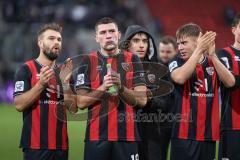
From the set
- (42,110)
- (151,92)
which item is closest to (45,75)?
(42,110)

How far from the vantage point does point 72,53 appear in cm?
1905

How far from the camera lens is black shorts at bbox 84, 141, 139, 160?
582 centimetres

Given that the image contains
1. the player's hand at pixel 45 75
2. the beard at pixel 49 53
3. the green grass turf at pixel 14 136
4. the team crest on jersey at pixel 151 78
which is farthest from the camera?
the green grass turf at pixel 14 136

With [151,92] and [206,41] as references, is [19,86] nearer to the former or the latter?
[151,92]

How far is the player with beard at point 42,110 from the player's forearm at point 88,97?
1.06 feet

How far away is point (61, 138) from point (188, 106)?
1.28 meters

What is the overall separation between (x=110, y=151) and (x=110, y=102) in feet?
1.51

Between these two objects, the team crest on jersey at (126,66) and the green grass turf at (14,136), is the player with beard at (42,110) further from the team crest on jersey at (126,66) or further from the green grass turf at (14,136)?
the green grass turf at (14,136)

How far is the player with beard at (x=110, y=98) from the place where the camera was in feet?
19.1

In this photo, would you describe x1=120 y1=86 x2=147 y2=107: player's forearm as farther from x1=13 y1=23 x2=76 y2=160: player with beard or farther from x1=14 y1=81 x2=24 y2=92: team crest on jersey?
x1=14 y1=81 x2=24 y2=92: team crest on jersey

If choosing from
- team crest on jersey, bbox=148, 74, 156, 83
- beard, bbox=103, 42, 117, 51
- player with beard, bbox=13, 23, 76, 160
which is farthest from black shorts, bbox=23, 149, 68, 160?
team crest on jersey, bbox=148, 74, 156, 83


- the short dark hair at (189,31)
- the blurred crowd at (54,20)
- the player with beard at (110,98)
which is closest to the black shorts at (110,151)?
the player with beard at (110,98)

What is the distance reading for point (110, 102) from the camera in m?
5.95

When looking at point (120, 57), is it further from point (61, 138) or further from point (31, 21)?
point (31, 21)
